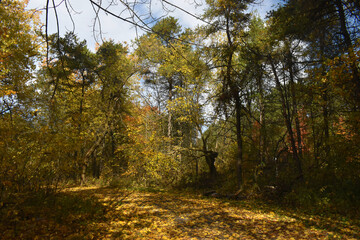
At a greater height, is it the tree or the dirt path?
the tree

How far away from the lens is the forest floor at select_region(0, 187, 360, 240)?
12.5 feet

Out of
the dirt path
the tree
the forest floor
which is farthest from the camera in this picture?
the tree

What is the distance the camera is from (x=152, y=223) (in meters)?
4.93

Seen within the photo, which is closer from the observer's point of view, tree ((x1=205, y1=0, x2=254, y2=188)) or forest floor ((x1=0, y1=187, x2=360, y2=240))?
forest floor ((x1=0, y1=187, x2=360, y2=240))

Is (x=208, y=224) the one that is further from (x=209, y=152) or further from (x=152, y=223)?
(x=209, y=152)

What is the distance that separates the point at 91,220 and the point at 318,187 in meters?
8.17

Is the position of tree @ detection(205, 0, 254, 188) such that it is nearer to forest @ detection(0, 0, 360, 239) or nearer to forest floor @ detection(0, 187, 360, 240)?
forest @ detection(0, 0, 360, 239)

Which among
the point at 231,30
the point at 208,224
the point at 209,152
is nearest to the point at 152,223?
the point at 208,224

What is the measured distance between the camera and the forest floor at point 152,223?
381 cm

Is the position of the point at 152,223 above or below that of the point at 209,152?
below

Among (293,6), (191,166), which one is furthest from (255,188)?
(293,6)

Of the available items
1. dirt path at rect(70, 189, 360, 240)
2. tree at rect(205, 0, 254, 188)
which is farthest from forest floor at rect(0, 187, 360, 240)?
tree at rect(205, 0, 254, 188)

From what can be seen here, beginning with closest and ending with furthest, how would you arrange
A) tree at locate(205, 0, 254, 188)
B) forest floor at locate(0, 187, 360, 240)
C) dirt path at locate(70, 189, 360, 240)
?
1. forest floor at locate(0, 187, 360, 240)
2. dirt path at locate(70, 189, 360, 240)
3. tree at locate(205, 0, 254, 188)

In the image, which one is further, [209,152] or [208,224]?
[209,152]
